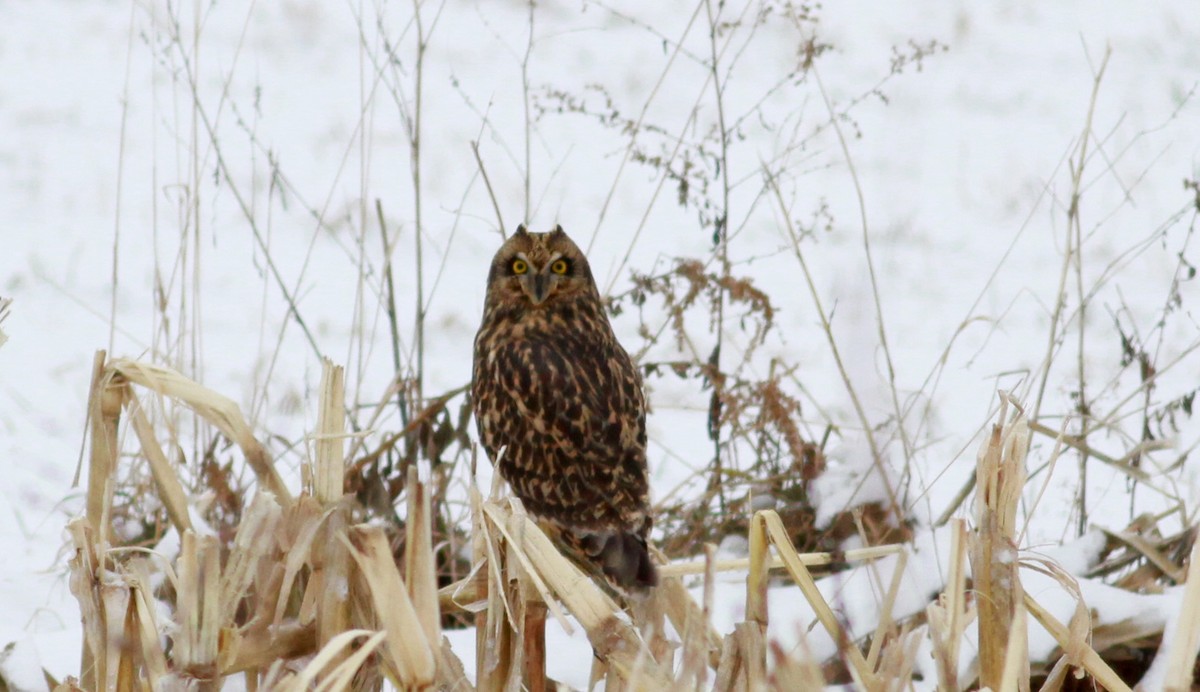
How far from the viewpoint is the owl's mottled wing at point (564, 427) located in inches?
114

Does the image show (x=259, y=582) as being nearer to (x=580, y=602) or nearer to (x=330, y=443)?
(x=330, y=443)

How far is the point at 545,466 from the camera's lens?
118 inches

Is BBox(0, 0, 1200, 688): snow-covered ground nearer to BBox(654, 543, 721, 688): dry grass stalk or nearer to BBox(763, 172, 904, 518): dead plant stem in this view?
BBox(763, 172, 904, 518): dead plant stem

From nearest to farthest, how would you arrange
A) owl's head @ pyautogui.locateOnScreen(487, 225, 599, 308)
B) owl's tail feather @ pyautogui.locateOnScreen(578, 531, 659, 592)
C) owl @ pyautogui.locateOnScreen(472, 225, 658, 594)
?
owl's tail feather @ pyautogui.locateOnScreen(578, 531, 659, 592)
owl @ pyautogui.locateOnScreen(472, 225, 658, 594)
owl's head @ pyautogui.locateOnScreen(487, 225, 599, 308)

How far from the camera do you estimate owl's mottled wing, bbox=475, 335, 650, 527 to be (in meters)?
2.91

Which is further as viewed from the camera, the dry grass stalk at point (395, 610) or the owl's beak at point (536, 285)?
the owl's beak at point (536, 285)

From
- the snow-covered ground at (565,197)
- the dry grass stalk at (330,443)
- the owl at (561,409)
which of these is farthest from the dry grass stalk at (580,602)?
the owl at (561,409)

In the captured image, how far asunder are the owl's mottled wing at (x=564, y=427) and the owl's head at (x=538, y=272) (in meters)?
0.12

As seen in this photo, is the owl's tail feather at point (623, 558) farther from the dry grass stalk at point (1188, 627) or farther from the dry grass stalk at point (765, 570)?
the dry grass stalk at point (1188, 627)

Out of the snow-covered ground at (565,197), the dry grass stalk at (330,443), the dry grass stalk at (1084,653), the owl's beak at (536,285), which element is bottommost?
the dry grass stalk at (1084,653)

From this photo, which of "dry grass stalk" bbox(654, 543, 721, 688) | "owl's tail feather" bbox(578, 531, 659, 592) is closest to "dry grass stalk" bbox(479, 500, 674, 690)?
"dry grass stalk" bbox(654, 543, 721, 688)

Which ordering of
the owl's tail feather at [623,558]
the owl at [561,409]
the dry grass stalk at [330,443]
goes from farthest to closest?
the owl at [561,409] < the owl's tail feather at [623,558] < the dry grass stalk at [330,443]

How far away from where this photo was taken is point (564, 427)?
2969mm

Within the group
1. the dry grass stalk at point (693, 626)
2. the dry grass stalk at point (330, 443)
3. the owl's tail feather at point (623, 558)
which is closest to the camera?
the dry grass stalk at point (693, 626)
